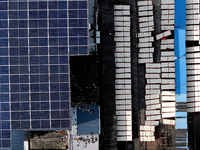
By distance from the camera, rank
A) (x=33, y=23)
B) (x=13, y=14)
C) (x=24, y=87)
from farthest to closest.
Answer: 1. (x=24, y=87)
2. (x=33, y=23)
3. (x=13, y=14)

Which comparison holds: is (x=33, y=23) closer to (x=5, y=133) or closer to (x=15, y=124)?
(x=15, y=124)

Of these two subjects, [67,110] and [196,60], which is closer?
[67,110]

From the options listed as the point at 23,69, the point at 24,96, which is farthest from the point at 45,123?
the point at 23,69

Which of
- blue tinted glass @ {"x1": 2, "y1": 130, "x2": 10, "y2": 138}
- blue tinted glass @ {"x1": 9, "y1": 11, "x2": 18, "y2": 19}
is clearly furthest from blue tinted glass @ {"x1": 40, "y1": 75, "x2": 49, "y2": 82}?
blue tinted glass @ {"x1": 9, "y1": 11, "x2": 18, "y2": 19}

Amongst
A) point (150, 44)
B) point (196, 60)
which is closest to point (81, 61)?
point (150, 44)

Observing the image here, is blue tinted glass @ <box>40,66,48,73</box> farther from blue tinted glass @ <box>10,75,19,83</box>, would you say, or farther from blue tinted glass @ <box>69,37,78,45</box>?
blue tinted glass @ <box>69,37,78,45</box>

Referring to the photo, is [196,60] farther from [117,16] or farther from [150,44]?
[117,16]

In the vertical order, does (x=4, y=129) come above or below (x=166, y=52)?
below

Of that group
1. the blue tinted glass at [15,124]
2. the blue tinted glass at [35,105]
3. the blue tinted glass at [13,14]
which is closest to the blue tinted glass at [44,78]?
the blue tinted glass at [35,105]
